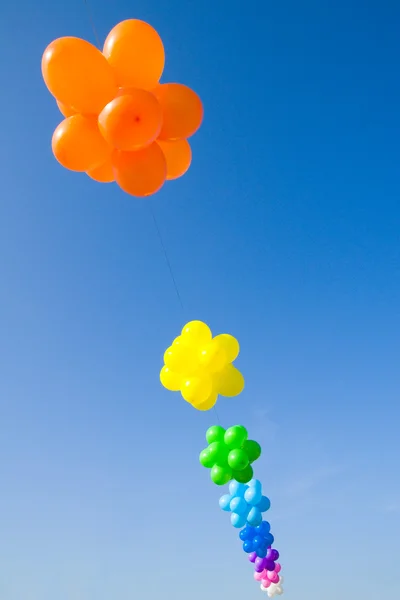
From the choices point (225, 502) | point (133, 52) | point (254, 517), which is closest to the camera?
point (133, 52)

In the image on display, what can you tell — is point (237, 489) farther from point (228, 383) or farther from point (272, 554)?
point (228, 383)

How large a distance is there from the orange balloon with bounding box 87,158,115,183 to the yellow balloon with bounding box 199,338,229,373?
347cm

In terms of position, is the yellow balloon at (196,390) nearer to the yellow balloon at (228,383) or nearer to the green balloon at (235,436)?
the yellow balloon at (228,383)

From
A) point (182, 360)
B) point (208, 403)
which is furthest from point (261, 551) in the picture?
point (182, 360)

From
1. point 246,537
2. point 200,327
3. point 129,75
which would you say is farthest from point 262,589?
point 129,75

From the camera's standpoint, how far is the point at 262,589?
40.1 feet

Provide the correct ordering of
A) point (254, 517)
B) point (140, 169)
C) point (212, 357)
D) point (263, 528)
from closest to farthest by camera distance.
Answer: point (140, 169) → point (212, 357) → point (254, 517) → point (263, 528)

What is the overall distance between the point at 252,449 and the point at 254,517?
189cm


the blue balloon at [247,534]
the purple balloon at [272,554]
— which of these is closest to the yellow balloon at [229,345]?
the blue balloon at [247,534]

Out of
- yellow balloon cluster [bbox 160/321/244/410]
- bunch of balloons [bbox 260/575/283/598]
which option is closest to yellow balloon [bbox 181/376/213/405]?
yellow balloon cluster [bbox 160/321/244/410]

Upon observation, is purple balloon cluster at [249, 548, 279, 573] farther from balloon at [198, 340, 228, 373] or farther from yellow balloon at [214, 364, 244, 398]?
balloon at [198, 340, 228, 373]

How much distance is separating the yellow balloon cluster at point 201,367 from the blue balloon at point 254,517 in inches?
141

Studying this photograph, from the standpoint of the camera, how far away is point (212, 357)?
25.7 feet

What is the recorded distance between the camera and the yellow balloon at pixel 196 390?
773 centimetres
